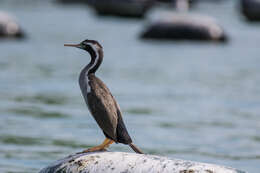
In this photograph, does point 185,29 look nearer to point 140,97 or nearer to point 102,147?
point 140,97

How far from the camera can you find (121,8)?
43312mm

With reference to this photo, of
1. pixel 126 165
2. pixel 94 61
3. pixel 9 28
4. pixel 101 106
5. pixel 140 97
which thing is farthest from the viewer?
pixel 9 28

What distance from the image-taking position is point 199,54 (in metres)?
28.0

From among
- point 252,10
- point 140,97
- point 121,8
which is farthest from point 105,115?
point 252,10

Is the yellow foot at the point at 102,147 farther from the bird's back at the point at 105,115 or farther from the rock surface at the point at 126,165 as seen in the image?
the bird's back at the point at 105,115

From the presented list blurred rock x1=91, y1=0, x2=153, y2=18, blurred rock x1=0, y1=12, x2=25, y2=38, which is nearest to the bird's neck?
blurred rock x1=0, y1=12, x2=25, y2=38

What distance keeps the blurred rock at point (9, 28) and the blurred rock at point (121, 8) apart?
12686 mm

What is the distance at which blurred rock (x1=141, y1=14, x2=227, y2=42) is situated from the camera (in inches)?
1241

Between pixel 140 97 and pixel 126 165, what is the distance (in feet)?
33.9

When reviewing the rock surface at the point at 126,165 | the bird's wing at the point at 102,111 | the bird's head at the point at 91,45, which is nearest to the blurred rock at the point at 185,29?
the bird's head at the point at 91,45

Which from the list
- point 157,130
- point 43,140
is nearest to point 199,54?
point 157,130

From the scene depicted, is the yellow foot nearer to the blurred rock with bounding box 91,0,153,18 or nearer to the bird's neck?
the bird's neck

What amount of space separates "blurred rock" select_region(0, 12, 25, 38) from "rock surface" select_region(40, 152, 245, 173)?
22.4 metres

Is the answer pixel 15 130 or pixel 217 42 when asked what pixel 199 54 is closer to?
pixel 217 42
